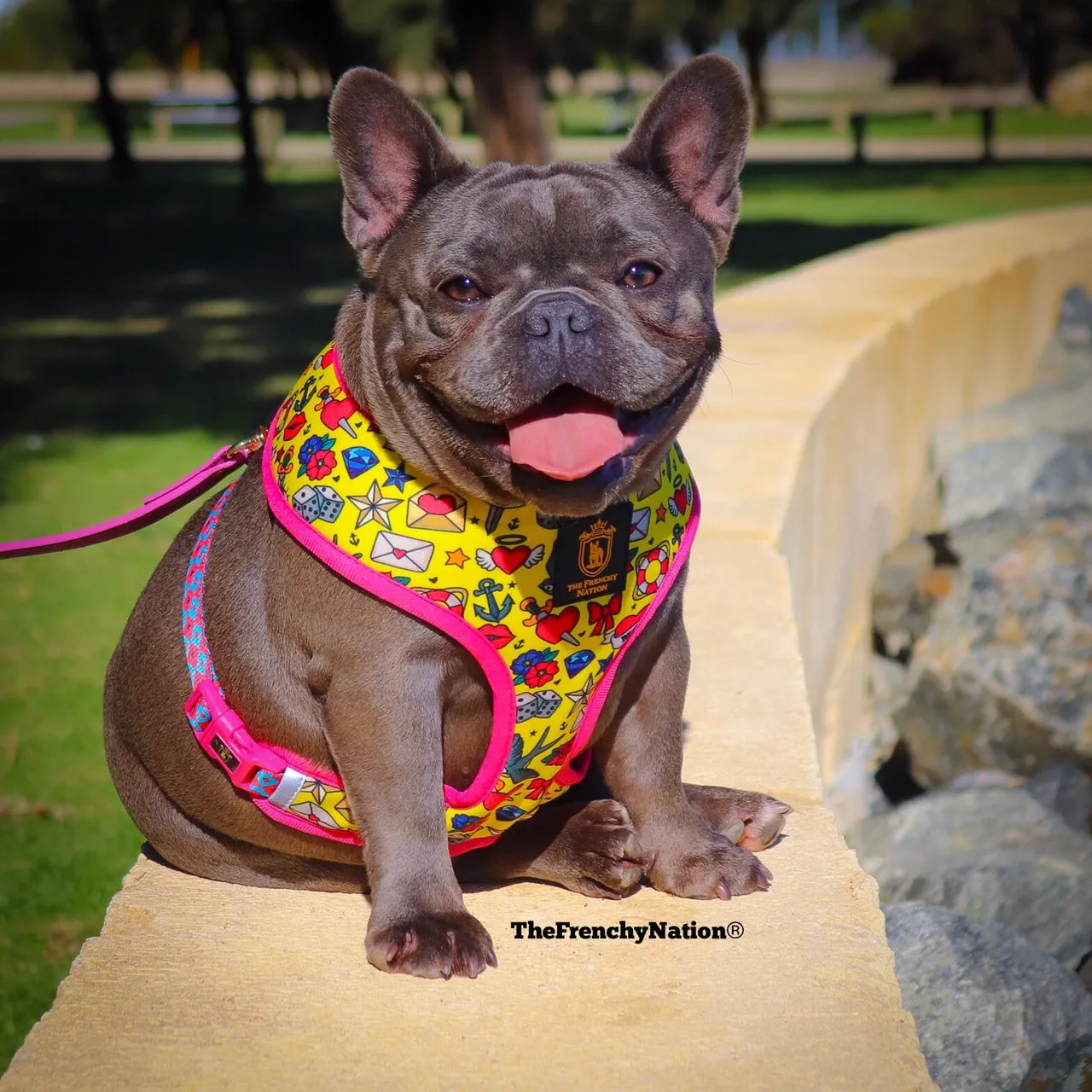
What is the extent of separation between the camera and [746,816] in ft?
11.1

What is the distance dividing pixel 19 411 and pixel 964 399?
5965 mm

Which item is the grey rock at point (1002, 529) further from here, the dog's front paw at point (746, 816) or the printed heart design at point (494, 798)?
the printed heart design at point (494, 798)

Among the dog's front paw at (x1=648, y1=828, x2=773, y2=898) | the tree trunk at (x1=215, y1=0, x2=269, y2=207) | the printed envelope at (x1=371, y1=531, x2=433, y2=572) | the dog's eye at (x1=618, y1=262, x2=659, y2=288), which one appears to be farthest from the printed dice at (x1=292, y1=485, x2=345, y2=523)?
the tree trunk at (x1=215, y1=0, x2=269, y2=207)

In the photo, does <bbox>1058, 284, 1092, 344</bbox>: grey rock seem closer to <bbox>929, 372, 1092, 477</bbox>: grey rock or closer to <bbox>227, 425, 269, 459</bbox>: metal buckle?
<bbox>929, 372, 1092, 477</bbox>: grey rock

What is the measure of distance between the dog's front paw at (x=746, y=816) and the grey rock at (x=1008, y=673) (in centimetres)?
281

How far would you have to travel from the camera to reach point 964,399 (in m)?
9.56

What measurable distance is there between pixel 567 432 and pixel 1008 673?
3.74m

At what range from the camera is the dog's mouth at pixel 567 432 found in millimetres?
2789

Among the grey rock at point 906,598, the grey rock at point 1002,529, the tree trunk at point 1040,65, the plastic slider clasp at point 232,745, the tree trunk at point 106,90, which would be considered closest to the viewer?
the plastic slider clasp at point 232,745

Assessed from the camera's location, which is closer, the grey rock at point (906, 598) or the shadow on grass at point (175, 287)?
the grey rock at point (906, 598)

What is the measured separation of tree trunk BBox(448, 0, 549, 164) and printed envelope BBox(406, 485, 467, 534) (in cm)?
1040

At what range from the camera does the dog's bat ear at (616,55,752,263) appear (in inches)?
123

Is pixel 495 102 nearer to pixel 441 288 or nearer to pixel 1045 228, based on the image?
pixel 1045 228

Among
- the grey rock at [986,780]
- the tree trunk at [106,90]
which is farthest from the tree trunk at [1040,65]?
the grey rock at [986,780]
